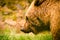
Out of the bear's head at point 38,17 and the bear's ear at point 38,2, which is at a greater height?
the bear's ear at point 38,2

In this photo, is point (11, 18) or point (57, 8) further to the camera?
point (11, 18)

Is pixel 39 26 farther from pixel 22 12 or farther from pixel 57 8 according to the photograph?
pixel 22 12

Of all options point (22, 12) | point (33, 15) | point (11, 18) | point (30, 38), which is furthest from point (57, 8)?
point (22, 12)

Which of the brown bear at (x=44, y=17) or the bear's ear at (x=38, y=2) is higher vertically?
the bear's ear at (x=38, y=2)

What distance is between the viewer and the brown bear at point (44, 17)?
233 centimetres

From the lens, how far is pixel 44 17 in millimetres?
2635

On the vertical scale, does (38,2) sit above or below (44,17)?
above

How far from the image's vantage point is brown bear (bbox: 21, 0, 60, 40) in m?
2.33

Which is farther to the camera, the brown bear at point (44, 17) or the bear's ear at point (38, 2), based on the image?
the bear's ear at point (38, 2)

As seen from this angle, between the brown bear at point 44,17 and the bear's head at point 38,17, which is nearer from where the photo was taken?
the brown bear at point 44,17

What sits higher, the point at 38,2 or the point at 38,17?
the point at 38,2

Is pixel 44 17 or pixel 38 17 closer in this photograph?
pixel 44 17

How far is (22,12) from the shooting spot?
31.7ft

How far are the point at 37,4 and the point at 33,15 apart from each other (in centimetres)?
20
